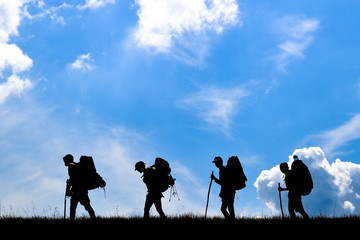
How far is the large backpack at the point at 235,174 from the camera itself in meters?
11.2

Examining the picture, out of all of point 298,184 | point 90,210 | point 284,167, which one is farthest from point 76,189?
point 298,184

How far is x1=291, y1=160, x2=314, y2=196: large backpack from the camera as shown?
10.8m

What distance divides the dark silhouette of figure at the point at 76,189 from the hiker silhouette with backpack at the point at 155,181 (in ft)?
5.21

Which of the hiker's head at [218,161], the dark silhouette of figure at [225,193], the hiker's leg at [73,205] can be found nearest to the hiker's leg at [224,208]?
the dark silhouette of figure at [225,193]

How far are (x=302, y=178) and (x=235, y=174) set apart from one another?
72.6 inches

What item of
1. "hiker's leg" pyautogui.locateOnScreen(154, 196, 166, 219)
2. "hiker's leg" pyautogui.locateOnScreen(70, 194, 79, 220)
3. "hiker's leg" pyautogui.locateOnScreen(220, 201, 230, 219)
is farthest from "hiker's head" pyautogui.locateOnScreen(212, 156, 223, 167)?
"hiker's leg" pyautogui.locateOnScreen(70, 194, 79, 220)

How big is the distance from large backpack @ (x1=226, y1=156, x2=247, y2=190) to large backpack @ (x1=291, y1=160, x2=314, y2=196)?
145 centimetres

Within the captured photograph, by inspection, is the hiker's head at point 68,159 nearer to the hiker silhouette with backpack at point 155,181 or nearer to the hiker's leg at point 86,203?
the hiker's leg at point 86,203

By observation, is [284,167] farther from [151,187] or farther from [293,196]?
[151,187]
